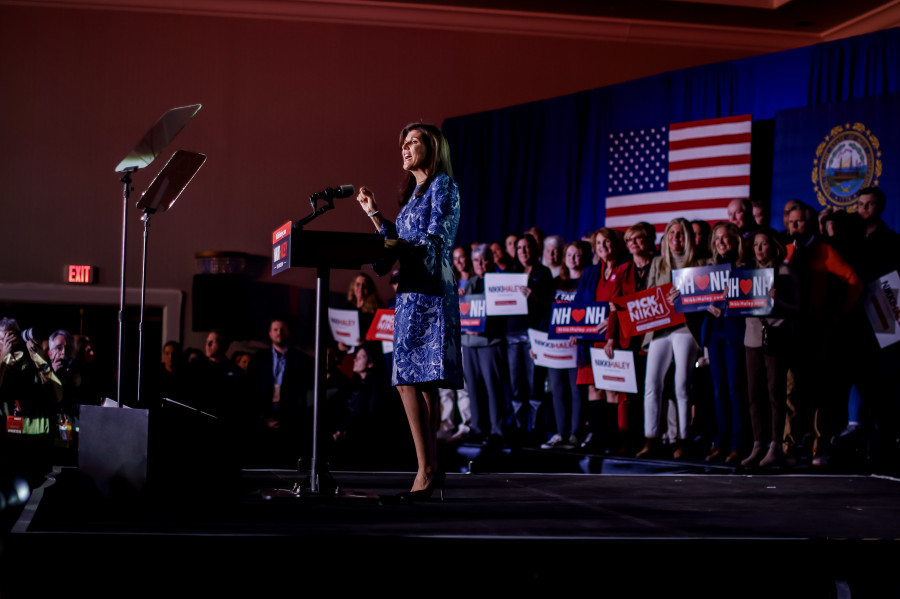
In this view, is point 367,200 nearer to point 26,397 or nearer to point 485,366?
point 26,397

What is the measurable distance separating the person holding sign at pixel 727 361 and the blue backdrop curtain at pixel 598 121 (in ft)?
6.22

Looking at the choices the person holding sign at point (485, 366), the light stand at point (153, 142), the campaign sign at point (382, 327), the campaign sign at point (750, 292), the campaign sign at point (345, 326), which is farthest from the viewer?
the campaign sign at point (345, 326)

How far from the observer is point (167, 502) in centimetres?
272

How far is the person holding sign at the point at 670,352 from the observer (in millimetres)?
5785

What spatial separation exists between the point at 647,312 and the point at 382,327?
8.87 feet

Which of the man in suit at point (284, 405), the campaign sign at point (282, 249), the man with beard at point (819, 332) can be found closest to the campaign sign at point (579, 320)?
the man with beard at point (819, 332)

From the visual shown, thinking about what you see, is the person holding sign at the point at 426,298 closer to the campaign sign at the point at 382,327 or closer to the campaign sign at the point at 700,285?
the campaign sign at the point at 700,285

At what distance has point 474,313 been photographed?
7160mm

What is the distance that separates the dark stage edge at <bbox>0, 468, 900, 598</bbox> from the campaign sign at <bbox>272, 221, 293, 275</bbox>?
2.50 feet

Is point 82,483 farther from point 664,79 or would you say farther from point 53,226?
point 53,226

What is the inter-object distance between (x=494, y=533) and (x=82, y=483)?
4.81 ft

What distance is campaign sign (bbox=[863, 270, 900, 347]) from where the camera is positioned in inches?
218

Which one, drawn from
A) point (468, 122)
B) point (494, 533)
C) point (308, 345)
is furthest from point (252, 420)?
point (494, 533)

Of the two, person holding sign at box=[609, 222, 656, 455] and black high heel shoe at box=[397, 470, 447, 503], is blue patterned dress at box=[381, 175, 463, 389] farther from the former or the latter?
person holding sign at box=[609, 222, 656, 455]
